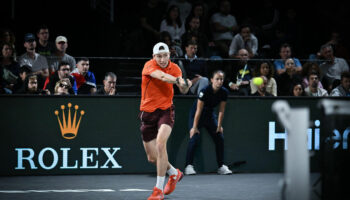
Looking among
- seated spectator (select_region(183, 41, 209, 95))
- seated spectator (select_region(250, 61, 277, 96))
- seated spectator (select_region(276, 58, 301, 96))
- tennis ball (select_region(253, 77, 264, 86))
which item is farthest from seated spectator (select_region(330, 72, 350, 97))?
seated spectator (select_region(183, 41, 209, 95))

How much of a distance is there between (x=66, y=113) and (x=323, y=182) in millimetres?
6165

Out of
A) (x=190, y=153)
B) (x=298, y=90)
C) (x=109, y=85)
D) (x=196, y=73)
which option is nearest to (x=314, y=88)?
(x=298, y=90)

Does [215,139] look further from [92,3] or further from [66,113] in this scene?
[92,3]

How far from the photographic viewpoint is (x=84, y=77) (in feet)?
35.9

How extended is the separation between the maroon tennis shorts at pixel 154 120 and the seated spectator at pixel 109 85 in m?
2.41

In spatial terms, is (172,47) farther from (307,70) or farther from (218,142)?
(307,70)

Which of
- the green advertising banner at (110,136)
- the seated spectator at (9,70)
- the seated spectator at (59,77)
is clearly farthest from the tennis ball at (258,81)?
the seated spectator at (9,70)

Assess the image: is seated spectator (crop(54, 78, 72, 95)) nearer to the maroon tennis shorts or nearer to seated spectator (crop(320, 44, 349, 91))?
the maroon tennis shorts

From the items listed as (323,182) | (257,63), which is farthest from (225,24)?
(323,182)

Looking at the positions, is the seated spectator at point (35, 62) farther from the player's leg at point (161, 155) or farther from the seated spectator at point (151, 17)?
the seated spectator at point (151, 17)

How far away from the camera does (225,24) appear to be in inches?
576

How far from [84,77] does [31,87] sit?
0.97 m

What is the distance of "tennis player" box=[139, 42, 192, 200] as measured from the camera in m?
8.28

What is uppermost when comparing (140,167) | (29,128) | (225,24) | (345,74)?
(225,24)
